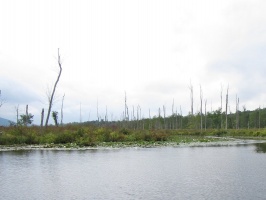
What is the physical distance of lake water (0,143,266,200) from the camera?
10.9m

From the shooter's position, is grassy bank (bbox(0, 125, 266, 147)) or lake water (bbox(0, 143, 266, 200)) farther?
grassy bank (bbox(0, 125, 266, 147))

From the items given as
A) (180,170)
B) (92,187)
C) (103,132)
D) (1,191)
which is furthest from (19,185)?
(103,132)

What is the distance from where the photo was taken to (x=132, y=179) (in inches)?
534

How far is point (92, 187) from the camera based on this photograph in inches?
477

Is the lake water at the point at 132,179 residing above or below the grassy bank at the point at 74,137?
below

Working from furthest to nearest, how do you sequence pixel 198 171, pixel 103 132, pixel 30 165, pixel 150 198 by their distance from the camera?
pixel 103 132 → pixel 30 165 → pixel 198 171 → pixel 150 198

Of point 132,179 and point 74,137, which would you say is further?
point 74,137

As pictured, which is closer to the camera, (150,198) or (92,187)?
(150,198)

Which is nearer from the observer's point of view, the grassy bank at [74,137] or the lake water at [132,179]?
the lake water at [132,179]

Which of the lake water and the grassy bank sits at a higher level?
the grassy bank

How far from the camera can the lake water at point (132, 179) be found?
1090 centimetres

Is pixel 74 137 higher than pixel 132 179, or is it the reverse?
pixel 74 137

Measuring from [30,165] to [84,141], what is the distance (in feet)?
45.2

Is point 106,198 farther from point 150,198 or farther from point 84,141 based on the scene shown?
point 84,141
